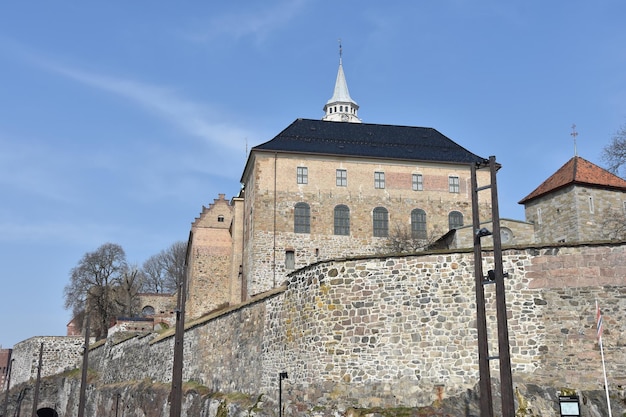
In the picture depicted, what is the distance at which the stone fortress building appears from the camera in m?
21.2

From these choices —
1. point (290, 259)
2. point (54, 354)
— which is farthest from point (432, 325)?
point (54, 354)

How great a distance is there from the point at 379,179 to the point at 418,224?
3964 millimetres

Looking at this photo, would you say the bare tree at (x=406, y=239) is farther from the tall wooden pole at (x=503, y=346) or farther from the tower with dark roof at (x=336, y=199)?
the tall wooden pole at (x=503, y=346)

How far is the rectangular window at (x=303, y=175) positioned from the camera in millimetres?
46375

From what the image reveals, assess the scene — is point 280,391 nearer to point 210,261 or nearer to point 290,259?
point 290,259

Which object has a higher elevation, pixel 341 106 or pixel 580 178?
pixel 341 106

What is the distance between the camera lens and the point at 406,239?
46.0m

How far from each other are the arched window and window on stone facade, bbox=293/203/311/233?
696cm

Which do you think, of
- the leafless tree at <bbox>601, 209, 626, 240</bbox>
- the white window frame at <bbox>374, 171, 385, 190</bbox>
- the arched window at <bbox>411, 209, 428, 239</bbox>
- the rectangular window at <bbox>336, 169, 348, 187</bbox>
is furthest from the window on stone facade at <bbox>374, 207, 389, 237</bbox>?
the leafless tree at <bbox>601, 209, 626, 240</bbox>

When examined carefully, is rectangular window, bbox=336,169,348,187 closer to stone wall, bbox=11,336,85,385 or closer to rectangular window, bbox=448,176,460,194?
rectangular window, bbox=448,176,460,194

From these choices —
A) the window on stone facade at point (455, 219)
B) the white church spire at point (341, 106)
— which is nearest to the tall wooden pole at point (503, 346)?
the window on stone facade at point (455, 219)

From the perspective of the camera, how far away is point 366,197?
1847 inches

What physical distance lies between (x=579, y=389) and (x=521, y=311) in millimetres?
2709

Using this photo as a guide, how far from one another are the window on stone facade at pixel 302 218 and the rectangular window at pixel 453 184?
10011 mm
